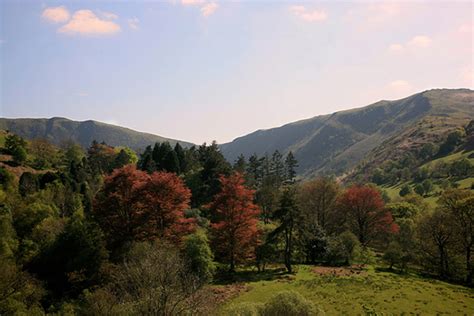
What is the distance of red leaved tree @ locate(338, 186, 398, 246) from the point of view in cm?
6297

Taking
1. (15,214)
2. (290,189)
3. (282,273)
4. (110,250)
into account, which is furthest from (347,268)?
(15,214)

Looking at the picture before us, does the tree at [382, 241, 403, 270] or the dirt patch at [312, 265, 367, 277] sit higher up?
the tree at [382, 241, 403, 270]

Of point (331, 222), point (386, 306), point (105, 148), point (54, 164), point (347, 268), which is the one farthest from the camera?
point (105, 148)

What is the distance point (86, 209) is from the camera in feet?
217

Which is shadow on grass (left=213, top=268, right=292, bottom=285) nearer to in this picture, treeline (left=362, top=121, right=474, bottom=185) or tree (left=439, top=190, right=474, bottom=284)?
tree (left=439, top=190, right=474, bottom=284)

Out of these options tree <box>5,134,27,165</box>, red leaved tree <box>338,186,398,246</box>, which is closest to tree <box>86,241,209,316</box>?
red leaved tree <box>338,186,398,246</box>

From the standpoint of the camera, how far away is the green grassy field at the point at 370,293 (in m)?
31.1

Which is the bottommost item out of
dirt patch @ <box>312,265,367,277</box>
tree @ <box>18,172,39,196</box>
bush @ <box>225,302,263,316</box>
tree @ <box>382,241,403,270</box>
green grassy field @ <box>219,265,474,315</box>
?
dirt patch @ <box>312,265,367,277</box>

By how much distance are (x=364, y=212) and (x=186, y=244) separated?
41379 mm

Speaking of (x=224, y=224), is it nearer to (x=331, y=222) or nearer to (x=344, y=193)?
(x=331, y=222)

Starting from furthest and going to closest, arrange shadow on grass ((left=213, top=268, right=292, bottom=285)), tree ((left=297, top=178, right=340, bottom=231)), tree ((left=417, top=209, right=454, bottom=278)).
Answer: tree ((left=297, top=178, right=340, bottom=231))
tree ((left=417, top=209, right=454, bottom=278))
shadow on grass ((left=213, top=268, right=292, bottom=285))

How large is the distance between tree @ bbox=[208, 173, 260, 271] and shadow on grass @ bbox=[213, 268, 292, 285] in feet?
4.29

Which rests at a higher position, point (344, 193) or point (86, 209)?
point (344, 193)

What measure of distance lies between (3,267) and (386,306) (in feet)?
112
